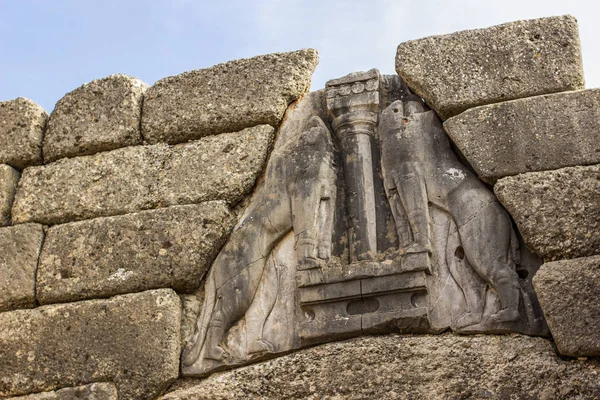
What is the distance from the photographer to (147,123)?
6.17 meters

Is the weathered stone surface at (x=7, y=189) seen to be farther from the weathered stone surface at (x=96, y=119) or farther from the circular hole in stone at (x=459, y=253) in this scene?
the circular hole in stone at (x=459, y=253)

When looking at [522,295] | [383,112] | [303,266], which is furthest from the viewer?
[383,112]

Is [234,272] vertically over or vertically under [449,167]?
under

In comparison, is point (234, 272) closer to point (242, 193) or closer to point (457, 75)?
point (242, 193)

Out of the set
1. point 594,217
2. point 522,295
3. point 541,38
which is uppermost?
point 541,38

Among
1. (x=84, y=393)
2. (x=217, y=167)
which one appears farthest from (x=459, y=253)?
(x=84, y=393)

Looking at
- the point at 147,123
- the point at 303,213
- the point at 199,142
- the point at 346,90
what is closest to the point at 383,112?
the point at 346,90

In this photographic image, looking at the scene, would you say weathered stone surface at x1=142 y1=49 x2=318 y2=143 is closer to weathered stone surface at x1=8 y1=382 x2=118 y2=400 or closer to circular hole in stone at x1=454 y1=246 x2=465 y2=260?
circular hole in stone at x1=454 y1=246 x2=465 y2=260

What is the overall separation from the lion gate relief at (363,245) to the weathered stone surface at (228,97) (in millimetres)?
233

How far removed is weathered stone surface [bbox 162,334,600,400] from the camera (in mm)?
4676

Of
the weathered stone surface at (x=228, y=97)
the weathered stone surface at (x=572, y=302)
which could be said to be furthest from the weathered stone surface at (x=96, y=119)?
the weathered stone surface at (x=572, y=302)

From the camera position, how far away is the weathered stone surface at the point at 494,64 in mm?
5465

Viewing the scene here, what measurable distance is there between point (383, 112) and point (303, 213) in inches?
30.3

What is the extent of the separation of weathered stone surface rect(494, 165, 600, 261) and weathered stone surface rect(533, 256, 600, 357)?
9 cm
